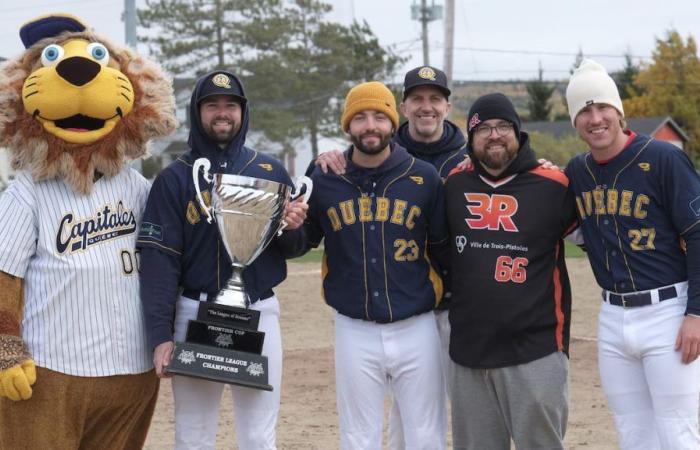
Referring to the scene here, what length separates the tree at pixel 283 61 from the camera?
31078 millimetres

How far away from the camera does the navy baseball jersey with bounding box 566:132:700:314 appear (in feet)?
13.9

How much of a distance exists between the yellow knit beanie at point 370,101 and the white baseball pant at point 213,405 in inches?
41.2

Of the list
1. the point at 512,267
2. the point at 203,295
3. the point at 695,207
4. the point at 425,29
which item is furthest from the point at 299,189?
the point at 425,29

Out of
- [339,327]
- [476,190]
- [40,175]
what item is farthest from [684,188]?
[40,175]

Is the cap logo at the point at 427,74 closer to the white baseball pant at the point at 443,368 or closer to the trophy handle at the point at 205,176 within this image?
Answer: the white baseball pant at the point at 443,368

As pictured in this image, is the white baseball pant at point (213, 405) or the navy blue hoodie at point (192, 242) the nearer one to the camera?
the navy blue hoodie at point (192, 242)

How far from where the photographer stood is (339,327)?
4.73 metres

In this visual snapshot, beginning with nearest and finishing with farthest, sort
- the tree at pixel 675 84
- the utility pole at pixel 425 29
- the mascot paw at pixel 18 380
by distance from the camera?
the mascot paw at pixel 18 380, the utility pole at pixel 425 29, the tree at pixel 675 84

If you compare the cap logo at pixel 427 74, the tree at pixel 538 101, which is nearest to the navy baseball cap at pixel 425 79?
the cap logo at pixel 427 74

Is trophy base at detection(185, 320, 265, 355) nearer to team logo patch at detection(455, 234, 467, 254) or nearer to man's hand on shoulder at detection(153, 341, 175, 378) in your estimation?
man's hand on shoulder at detection(153, 341, 175, 378)

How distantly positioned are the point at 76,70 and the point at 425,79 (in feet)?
6.08

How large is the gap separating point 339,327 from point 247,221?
0.79 m

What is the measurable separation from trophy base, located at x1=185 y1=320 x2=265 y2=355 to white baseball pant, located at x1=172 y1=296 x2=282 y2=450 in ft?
0.49

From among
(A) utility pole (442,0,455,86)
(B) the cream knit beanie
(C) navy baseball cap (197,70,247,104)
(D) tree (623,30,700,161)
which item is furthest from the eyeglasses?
(D) tree (623,30,700,161)
